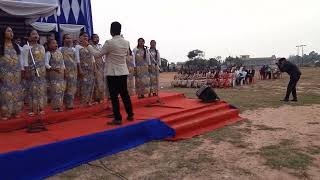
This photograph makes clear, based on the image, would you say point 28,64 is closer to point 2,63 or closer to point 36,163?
point 2,63

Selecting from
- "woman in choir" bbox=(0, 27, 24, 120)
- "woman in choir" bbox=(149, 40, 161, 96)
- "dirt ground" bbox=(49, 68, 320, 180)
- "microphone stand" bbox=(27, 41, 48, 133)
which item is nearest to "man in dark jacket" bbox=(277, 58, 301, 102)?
"dirt ground" bbox=(49, 68, 320, 180)

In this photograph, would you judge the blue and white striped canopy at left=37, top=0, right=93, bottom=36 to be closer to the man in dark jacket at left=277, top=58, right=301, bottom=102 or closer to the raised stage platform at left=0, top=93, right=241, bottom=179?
the raised stage platform at left=0, top=93, right=241, bottom=179

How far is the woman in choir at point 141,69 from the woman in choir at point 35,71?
3.05 metres

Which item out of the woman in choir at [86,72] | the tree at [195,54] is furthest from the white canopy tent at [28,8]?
the tree at [195,54]

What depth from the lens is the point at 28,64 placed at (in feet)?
20.7

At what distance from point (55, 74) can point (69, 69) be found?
0.46 meters

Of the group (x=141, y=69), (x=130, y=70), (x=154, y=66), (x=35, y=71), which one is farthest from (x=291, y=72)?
(x=35, y=71)

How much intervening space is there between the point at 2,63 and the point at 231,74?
52.6 feet


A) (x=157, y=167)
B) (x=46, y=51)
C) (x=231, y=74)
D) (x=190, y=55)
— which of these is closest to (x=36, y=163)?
(x=157, y=167)

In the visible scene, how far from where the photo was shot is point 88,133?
574cm

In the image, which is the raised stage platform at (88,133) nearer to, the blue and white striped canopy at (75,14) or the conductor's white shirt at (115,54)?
the conductor's white shirt at (115,54)

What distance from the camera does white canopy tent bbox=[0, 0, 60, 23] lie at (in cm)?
690

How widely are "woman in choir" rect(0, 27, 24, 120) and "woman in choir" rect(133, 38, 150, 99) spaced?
340 centimetres

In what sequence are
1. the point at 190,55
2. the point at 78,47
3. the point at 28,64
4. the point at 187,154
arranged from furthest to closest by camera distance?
the point at 190,55
the point at 78,47
the point at 28,64
the point at 187,154
